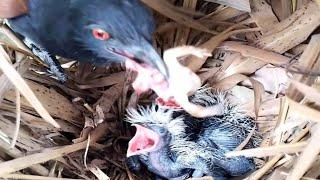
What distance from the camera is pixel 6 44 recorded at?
130cm

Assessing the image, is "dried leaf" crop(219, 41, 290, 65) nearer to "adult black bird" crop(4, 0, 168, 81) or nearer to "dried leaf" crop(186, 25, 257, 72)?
"dried leaf" crop(186, 25, 257, 72)

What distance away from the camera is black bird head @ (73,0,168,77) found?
1.10 meters

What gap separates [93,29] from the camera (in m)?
1.13

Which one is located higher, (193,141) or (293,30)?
(293,30)

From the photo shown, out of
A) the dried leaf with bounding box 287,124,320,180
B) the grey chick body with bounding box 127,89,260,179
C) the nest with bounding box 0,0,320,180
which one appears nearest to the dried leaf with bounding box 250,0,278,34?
the nest with bounding box 0,0,320,180

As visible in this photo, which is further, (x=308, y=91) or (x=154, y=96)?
(x=154, y=96)

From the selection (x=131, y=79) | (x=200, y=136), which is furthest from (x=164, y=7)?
(x=200, y=136)

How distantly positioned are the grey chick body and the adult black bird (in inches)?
8.0

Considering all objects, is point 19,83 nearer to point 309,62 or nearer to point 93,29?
point 93,29

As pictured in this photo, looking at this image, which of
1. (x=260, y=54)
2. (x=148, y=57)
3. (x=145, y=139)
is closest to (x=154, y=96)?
(x=145, y=139)

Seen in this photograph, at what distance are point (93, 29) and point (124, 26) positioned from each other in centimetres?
6

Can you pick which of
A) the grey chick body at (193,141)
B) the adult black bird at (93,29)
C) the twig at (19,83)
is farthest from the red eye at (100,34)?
the grey chick body at (193,141)

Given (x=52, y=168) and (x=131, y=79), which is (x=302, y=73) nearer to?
(x=131, y=79)

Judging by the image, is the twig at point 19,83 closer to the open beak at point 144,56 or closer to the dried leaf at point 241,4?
the open beak at point 144,56
